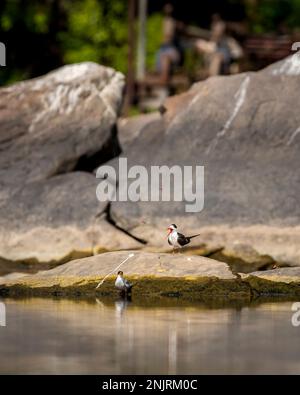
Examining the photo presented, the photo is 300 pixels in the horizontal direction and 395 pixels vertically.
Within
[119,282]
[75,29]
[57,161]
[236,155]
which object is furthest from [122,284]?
[75,29]

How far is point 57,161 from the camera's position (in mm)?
16312

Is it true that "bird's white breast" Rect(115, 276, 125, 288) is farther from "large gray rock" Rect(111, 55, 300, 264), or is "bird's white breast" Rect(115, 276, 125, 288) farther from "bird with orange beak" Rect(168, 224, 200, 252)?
"large gray rock" Rect(111, 55, 300, 264)

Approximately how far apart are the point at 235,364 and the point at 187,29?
21.5 meters

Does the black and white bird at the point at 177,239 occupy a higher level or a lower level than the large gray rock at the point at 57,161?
lower

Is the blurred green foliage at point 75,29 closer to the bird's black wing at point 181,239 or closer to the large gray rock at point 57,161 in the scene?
the large gray rock at point 57,161

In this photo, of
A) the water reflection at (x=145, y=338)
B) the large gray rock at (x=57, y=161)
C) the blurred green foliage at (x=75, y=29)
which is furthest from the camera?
the blurred green foliage at (x=75, y=29)

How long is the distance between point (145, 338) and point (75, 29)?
72.5 ft

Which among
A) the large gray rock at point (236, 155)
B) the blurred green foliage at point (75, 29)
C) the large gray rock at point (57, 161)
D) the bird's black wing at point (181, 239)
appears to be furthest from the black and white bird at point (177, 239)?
the blurred green foliage at point (75, 29)

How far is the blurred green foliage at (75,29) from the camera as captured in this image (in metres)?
30.6

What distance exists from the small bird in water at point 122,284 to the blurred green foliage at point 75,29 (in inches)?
716

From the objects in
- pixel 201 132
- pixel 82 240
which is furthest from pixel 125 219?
pixel 201 132

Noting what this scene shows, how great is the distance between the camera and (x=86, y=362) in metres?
9.09

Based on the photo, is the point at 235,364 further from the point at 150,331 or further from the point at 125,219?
the point at 125,219

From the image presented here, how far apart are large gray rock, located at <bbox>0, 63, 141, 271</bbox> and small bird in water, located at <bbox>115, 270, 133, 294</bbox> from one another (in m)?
2.43
